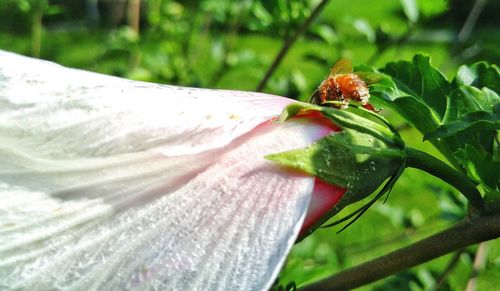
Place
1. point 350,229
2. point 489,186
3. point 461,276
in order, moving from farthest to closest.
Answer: point 350,229, point 461,276, point 489,186

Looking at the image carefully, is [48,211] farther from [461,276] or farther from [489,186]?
[461,276]

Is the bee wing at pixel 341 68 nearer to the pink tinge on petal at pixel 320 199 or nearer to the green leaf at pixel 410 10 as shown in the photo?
the pink tinge on petal at pixel 320 199

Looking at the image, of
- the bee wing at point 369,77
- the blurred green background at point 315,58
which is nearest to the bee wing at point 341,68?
the bee wing at point 369,77

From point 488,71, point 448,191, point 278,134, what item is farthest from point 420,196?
point 278,134

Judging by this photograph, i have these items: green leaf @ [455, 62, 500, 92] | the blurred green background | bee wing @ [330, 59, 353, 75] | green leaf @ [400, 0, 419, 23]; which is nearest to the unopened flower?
bee wing @ [330, 59, 353, 75]

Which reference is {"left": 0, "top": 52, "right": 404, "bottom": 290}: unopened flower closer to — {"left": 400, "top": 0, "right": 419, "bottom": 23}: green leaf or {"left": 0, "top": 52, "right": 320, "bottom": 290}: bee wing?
{"left": 0, "top": 52, "right": 320, "bottom": 290}: bee wing

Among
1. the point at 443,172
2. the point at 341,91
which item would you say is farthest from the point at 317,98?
the point at 443,172
